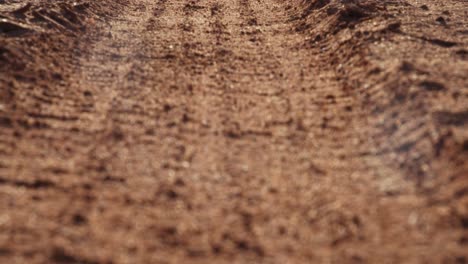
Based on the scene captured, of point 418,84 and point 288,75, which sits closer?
point 418,84

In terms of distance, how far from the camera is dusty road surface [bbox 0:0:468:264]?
3283 millimetres

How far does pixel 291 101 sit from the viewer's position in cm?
511

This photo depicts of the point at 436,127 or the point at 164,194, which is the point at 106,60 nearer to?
the point at 164,194

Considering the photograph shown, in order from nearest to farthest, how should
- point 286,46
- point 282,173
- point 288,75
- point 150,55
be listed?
1. point 282,173
2. point 288,75
3. point 150,55
4. point 286,46

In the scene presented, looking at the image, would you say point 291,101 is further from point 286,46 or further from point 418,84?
point 286,46

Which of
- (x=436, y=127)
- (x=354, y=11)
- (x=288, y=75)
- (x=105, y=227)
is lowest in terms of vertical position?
(x=105, y=227)

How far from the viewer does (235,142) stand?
4.39 meters

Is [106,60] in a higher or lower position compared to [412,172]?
higher

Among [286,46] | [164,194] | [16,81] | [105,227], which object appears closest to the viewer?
[105,227]

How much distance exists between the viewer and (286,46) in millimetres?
6617

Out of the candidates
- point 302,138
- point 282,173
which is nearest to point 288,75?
point 302,138

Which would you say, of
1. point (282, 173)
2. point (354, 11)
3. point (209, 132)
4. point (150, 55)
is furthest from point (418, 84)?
point (150, 55)

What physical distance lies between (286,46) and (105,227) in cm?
401

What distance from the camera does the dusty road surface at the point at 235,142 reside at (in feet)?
10.8
